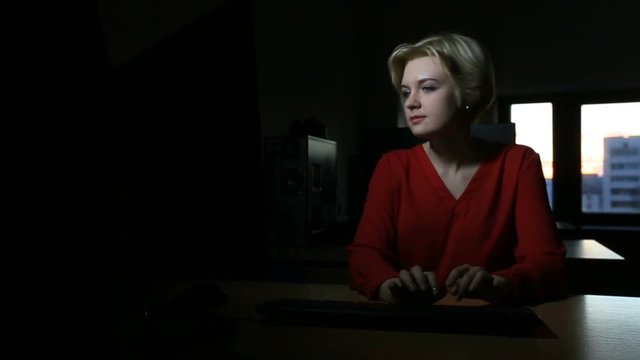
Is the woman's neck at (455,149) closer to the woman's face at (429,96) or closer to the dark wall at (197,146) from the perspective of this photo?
the woman's face at (429,96)

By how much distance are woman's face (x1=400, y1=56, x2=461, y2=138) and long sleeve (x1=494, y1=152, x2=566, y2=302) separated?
0.56ft

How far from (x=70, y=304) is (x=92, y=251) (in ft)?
0.11

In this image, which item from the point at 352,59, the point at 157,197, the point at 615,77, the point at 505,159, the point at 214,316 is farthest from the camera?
the point at 352,59

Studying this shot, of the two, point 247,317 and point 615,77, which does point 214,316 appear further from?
point 615,77

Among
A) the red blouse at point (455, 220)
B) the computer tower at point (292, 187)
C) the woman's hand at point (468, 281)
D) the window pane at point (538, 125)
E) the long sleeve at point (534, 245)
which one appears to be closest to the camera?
the woman's hand at point (468, 281)

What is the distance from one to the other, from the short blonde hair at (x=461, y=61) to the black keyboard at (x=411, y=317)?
0.40 metres

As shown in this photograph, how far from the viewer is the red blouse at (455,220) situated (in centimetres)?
96

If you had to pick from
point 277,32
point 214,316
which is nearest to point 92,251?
point 214,316

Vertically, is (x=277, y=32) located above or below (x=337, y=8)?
below

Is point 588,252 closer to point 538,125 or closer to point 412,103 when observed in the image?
point 412,103

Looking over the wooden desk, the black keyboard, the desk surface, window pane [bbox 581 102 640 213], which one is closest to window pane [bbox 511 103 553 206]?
window pane [bbox 581 102 640 213]

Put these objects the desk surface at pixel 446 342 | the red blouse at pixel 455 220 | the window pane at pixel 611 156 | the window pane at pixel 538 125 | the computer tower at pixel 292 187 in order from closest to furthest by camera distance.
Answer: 1. the desk surface at pixel 446 342
2. the red blouse at pixel 455 220
3. the computer tower at pixel 292 187
4. the window pane at pixel 611 156
5. the window pane at pixel 538 125

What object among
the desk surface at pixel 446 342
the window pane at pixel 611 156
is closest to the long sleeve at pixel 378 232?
the desk surface at pixel 446 342

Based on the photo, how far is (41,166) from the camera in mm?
333
